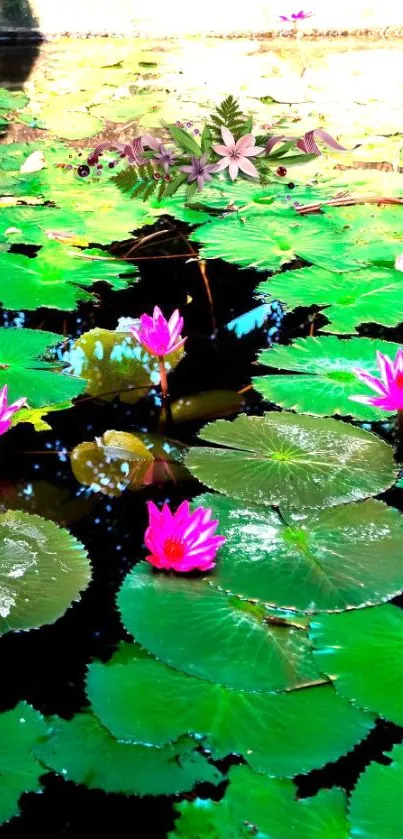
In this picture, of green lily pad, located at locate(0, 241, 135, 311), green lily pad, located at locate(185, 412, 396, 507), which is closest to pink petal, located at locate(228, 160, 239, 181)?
green lily pad, located at locate(0, 241, 135, 311)

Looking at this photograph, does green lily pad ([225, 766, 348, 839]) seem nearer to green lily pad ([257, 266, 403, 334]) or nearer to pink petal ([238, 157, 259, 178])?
green lily pad ([257, 266, 403, 334])

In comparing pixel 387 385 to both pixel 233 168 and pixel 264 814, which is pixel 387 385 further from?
pixel 233 168

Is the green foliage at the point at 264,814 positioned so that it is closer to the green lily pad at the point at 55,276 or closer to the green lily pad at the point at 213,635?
the green lily pad at the point at 213,635

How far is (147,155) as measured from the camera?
2.73 meters

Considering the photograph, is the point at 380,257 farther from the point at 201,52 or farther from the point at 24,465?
the point at 201,52

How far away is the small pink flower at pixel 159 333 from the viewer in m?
1.39

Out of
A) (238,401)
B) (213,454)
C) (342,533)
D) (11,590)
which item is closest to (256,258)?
(238,401)

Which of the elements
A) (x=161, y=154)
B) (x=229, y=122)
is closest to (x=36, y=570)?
(x=161, y=154)

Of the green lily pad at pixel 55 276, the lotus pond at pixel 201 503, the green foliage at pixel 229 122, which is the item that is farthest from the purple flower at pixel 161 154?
the green lily pad at pixel 55 276

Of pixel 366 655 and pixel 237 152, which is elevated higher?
pixel 237 152

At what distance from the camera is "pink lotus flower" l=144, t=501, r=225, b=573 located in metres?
1.00

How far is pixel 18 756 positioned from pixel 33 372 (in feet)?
2.80

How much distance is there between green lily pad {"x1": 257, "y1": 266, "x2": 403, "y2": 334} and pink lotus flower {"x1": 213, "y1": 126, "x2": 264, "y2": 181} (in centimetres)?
64

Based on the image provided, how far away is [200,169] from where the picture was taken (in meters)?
2.54
